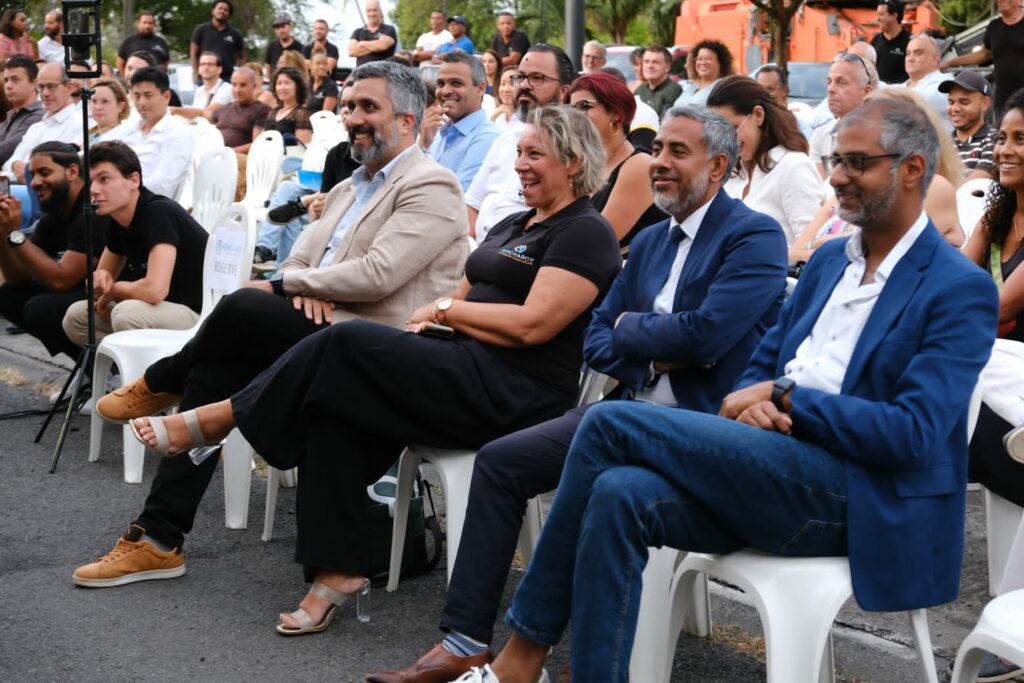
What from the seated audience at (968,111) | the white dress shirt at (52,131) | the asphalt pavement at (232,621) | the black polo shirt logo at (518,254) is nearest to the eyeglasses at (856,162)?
the black polo shirt logo at (518,254)

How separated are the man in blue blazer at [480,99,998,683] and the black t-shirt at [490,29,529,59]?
35.6ft

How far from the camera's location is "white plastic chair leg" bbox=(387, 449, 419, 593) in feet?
14.3

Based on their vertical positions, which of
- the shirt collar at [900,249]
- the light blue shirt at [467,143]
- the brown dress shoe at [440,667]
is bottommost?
the brown dress shoe at [440,667]

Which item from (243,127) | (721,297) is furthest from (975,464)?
(243,127)

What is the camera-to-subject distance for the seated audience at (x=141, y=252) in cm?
598

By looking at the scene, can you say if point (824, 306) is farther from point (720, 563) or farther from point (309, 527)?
point (309, 527)

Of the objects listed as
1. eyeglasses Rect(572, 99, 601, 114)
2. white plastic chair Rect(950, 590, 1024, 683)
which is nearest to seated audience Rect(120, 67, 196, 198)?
eyeglasses Rect(572, 99, 601, 114)

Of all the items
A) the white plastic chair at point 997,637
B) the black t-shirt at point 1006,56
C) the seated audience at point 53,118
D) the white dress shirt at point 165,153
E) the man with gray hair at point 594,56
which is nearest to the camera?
the white plastic chair at point 997,637

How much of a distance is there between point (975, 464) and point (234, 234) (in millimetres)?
3181

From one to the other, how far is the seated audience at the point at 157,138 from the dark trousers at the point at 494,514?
5789 mm

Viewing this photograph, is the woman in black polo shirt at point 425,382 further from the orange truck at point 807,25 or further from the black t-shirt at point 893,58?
the orange truck at point 807,25

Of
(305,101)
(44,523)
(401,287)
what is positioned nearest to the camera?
(401,287)

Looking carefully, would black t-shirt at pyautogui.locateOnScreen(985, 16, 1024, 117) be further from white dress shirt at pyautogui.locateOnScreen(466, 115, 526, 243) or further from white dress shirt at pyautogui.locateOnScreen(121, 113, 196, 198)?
white dress shirt at pyautogui.locateOnScreen(121, 113, 196, 198)

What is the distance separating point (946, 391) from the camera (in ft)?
9.36
